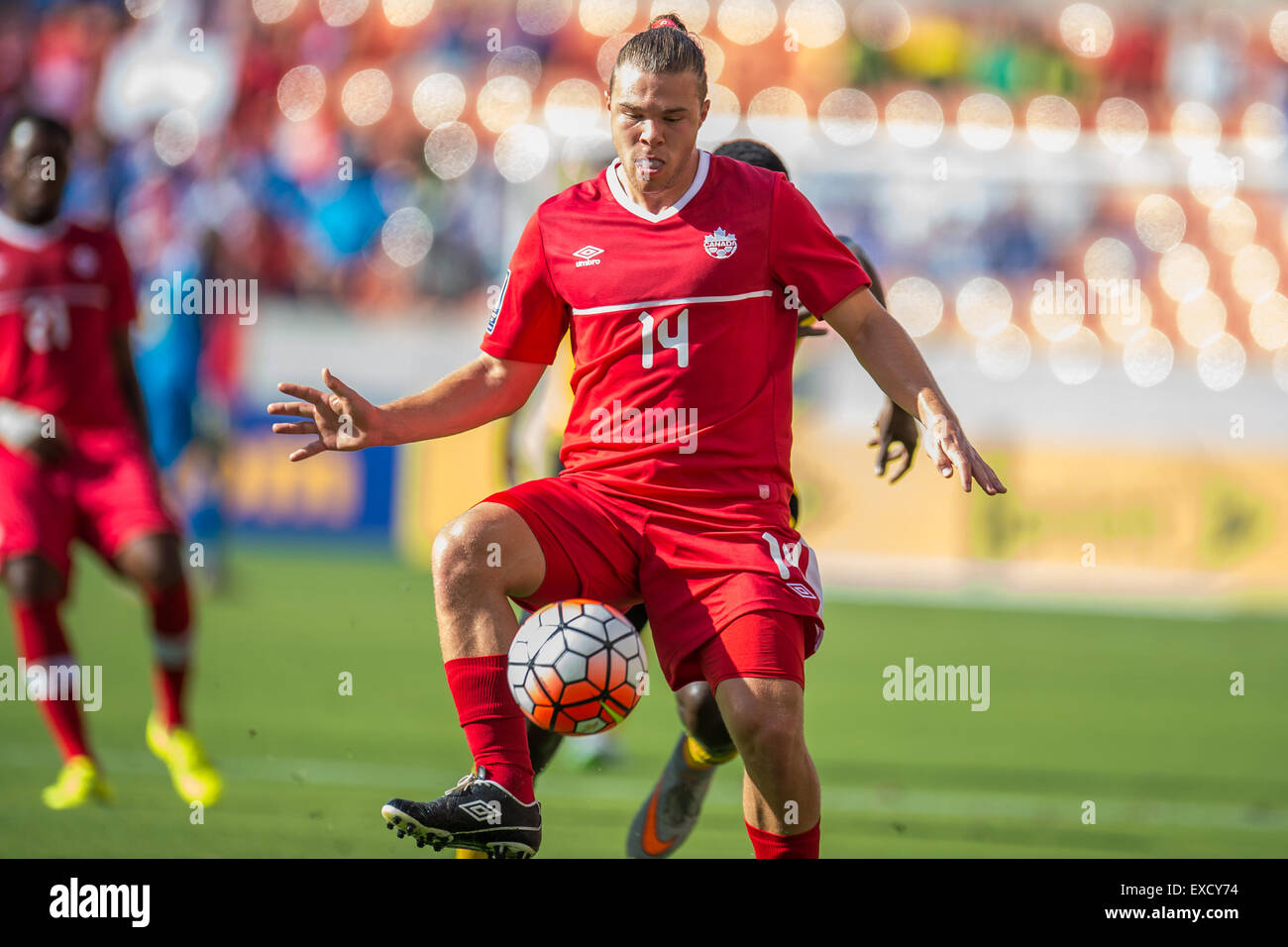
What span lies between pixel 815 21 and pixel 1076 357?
6.10 m

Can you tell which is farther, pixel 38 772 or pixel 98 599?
pixel 98 599

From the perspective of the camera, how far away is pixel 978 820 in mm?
6965

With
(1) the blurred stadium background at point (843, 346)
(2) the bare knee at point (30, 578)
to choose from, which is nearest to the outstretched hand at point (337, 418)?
(2) the bare knee at point (30, 578)

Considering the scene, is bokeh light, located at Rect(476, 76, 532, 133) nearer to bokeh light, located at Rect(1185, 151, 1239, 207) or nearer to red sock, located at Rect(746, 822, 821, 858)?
bokeh light, located at Rect(1185, 151, 1239, 207)

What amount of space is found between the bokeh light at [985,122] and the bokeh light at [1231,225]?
2.54m

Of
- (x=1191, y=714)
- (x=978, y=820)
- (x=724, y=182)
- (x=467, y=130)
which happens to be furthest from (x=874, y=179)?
(x=724, y=182)

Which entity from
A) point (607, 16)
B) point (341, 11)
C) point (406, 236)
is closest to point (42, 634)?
point (406, 236)

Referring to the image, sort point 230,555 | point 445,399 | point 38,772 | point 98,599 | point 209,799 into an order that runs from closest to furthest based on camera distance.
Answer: point 445,399 < point 209,799 < point 38,772 < point 98,599 < point 230,555

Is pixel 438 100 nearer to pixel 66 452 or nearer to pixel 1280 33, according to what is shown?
pixel 1280 33

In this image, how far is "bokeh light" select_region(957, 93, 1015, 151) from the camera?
1873 cm

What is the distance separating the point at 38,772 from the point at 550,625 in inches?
154

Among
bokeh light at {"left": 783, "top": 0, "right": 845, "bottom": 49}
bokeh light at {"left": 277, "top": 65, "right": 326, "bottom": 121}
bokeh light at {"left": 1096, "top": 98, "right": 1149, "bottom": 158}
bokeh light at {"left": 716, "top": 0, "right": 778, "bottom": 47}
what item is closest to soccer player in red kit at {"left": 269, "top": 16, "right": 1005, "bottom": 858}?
bokeh light at {"left": 1096, "top": 98, "right": 1149, "bottom": 158}

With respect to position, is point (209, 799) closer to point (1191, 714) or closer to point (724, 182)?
point (724, 182)

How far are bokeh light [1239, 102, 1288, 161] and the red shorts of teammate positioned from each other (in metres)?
15.7
